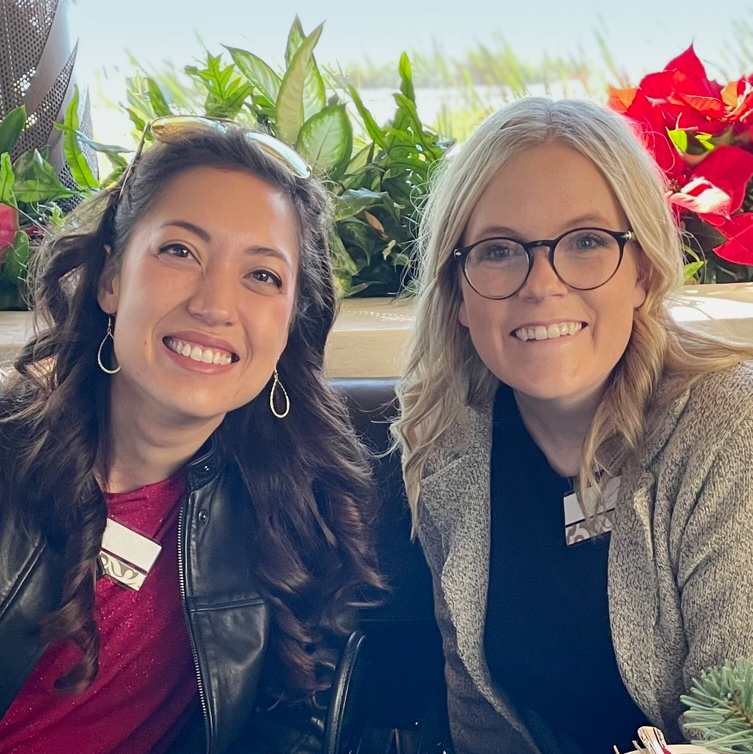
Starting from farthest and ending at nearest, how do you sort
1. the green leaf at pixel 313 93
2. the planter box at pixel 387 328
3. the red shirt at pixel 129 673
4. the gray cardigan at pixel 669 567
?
the green leaf at pixel 313 93, the planter box at pixel 387 328, the red shirt at pixel 129 673, the gray cardigan at pixel 669 567

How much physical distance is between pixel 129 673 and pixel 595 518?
28.1 inches

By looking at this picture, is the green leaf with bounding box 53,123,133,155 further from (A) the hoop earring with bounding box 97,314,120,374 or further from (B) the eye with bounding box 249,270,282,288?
(B) the eye with bounding box 249,270,282,288

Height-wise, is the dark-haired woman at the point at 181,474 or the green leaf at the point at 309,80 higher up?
the green leaf at the point at 309,80

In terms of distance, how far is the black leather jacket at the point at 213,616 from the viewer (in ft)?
3.96

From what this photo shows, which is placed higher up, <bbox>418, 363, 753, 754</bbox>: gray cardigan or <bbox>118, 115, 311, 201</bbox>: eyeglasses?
<bbox>118, 115, 311, 201</bbox>: eyeglasses

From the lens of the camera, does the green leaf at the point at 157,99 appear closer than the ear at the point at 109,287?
No

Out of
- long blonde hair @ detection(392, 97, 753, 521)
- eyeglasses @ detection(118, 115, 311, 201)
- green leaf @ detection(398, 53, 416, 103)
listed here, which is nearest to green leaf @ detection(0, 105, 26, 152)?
eyeglasses @ detection(118, 115, 311, 201)

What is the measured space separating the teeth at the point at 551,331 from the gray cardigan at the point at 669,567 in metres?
0.18

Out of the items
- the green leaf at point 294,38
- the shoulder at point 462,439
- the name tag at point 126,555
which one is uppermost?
the green leaf at point 294,38

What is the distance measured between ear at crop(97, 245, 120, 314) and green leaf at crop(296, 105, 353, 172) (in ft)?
1.86

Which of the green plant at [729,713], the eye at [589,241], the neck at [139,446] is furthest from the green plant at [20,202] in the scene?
the green plant at [729,713]

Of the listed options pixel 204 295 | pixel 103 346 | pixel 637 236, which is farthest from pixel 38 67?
pixel 637 236

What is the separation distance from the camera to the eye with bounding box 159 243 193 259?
123cm

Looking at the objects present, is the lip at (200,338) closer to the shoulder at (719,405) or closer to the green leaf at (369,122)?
the shoulder at (719,405)
